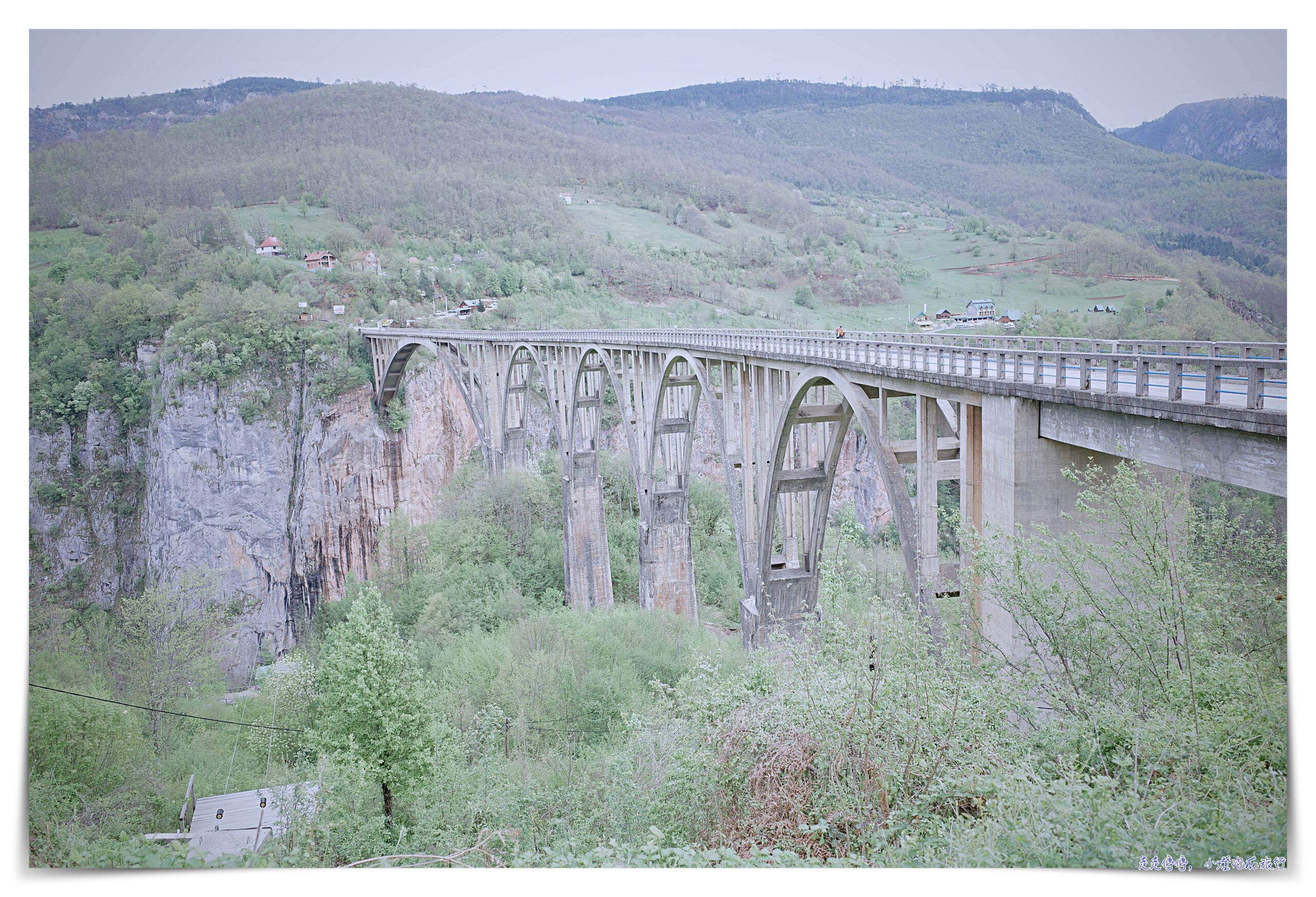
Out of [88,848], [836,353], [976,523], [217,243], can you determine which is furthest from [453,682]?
[217,243]

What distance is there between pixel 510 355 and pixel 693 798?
94.9 ft

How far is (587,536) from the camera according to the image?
1339 inches

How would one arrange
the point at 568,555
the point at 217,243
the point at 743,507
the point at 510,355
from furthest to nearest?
the point at 217,243 < the point at 510,355 < the point at 568,555 < the point at 743,507

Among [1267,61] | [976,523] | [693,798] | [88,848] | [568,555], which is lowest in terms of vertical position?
[568,555]

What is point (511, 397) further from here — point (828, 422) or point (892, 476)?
point (892, 476)

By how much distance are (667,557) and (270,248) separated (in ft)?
131

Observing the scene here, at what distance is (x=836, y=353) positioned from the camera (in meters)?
15.7

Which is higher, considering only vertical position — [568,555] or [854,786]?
[854,786]

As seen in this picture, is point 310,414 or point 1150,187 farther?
point 310,414

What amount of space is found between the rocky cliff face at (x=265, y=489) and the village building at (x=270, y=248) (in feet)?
43.2

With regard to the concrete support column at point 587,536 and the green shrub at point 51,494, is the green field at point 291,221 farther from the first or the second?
the concrete support column at point 587,536

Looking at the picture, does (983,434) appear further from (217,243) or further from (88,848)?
(217,243)

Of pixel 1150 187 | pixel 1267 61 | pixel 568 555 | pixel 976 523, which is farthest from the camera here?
pixel 568 555

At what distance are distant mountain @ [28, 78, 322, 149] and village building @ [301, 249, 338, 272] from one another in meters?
26.8
